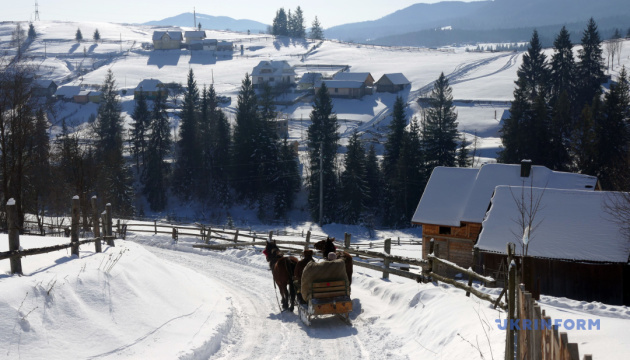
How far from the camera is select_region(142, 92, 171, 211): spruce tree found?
67.6 m

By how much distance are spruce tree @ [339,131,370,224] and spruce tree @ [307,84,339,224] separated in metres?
1.06

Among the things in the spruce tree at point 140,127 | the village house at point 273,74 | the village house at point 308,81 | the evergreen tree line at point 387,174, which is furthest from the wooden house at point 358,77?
the spruce tree at point 140,127

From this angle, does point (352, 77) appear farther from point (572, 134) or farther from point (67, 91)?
point (67, 91)

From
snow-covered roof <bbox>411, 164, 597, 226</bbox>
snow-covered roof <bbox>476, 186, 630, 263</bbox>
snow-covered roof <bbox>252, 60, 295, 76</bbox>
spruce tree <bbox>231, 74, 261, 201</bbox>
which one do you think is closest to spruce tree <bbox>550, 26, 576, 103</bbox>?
spruce tree <bbox>231, 74, 261, 201</bbox>

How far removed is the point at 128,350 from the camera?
1028 cm

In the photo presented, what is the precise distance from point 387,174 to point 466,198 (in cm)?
2914

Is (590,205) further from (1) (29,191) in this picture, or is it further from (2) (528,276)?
(1) (29,191)

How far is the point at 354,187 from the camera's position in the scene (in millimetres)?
60531

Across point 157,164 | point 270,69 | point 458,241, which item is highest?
point 270,69

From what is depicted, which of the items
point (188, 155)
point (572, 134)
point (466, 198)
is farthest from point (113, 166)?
point (572, 134)

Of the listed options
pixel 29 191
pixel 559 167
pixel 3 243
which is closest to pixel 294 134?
pixel 559 167

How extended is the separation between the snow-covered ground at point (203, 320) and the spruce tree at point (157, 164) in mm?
51379

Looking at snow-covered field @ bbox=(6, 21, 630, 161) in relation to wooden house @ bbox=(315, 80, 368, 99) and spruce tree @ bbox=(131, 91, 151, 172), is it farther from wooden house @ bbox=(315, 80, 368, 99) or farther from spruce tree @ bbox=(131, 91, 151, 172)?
spruce tree @ bbox=(131, 91, 151, 172)

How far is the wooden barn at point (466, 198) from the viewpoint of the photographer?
34.1 m
